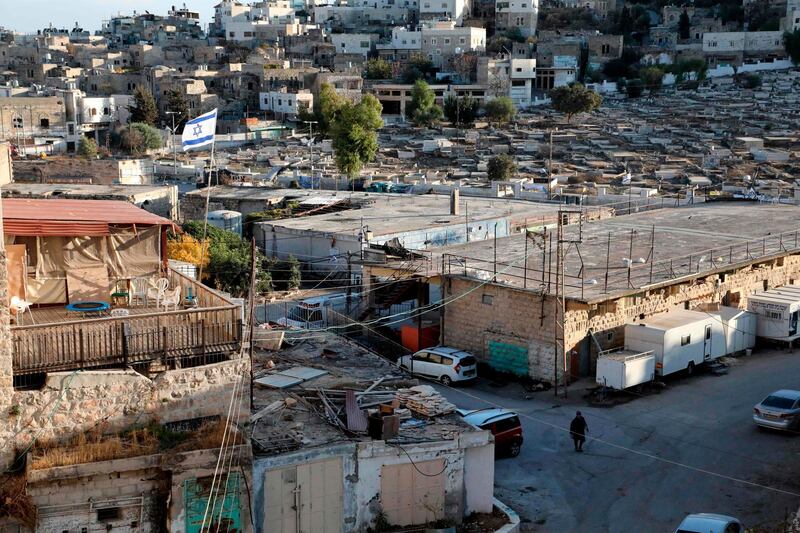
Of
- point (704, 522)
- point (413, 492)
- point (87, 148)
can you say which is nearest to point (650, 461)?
point (704, 522)

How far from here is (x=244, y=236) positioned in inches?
1144

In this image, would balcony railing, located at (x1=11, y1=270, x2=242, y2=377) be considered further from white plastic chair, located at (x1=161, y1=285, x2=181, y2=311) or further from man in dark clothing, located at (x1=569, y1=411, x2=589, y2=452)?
man in dark clothing, located at (x1=569, y1=411, x2=589, y2=452)

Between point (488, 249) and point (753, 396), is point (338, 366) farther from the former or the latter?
point (488, 249)

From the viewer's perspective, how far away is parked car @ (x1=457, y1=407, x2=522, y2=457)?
13.4 meters

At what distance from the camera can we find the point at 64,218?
10.2 metres

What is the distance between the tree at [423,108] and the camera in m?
69.1

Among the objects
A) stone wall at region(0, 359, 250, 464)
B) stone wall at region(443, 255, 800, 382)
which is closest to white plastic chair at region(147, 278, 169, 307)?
stone wall at region(0, 359, 250, 464)

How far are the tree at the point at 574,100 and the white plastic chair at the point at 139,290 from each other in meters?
59.1

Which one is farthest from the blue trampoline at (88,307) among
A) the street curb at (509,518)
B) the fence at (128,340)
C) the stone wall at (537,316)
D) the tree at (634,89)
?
the tree at (634,89)

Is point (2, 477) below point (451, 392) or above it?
above

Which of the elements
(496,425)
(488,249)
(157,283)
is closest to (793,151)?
(488,249)

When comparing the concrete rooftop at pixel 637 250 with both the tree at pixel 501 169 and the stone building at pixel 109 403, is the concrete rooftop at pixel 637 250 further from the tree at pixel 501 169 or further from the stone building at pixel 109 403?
the tree at pixel 501 169

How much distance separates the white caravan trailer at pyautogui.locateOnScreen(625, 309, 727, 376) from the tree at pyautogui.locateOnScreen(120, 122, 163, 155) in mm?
44291

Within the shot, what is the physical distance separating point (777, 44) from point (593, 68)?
17.8 meters
